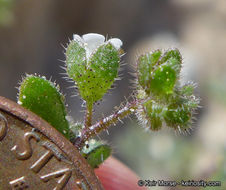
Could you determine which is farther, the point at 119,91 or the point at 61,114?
the point at 119,91

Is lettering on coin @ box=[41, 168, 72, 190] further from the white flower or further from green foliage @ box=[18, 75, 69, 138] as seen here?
the white flower

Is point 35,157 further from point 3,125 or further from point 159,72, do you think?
point 159,72

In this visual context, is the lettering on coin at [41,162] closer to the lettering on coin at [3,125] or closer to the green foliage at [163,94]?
the lettering on coin at [3,125]

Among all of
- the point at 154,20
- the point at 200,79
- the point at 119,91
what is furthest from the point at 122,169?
the point at 154,20

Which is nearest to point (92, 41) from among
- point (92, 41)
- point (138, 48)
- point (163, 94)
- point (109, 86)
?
point (92, 41)

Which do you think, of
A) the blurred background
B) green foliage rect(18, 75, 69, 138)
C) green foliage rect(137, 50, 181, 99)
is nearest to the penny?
green foliage rect(18, 75, 69, 138)

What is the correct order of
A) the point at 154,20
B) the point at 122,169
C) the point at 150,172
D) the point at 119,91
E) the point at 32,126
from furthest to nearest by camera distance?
the point at 154,20 → the point at 119,91 → the point at 150,172 → the point at 122,169 → the point at 32,126

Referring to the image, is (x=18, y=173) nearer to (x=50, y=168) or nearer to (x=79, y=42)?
(x=50, y=168)
